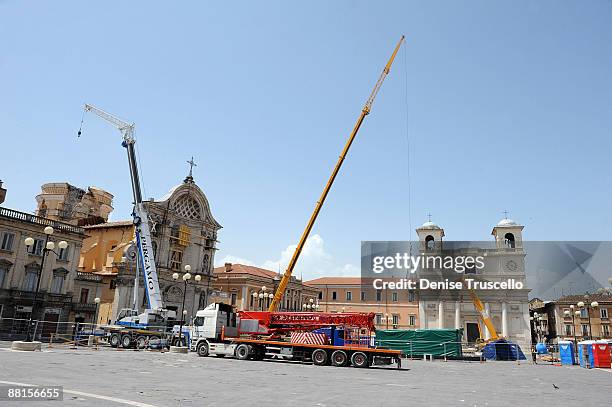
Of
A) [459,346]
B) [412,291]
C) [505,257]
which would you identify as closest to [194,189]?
[459,346]

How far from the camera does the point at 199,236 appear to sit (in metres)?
54.8

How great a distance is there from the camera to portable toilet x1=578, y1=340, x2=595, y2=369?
30.8 m

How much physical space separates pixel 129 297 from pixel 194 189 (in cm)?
1485

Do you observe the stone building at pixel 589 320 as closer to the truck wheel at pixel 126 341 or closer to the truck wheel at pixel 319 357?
the truck wheel at pixel 319 357

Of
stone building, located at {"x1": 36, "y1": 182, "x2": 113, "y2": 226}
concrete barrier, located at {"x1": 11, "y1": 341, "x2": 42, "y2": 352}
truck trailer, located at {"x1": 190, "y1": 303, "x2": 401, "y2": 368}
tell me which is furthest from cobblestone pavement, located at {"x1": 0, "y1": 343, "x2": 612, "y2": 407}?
stone building, located at {"x1": 36, "y1": 182, "x2": 113, "y2": 226}

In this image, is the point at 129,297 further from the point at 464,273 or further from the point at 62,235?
the point at 464,273

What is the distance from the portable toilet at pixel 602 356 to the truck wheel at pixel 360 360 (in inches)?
686

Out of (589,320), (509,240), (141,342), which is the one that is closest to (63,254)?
(141,342)

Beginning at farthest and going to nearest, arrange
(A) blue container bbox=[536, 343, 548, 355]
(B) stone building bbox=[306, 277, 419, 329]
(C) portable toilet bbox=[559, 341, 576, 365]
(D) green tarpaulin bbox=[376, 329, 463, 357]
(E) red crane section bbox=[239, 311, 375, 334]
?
(B) stone building bbox=[306, 277, 419, 329], (A) blue container bbox=[536, 343, 548, 355], (D) green tarpaulin bbox=[376, 329, 463, 357], (C) portable toilet bbox=[559, 341, 576, 365], (E) red crane section bbox=[239, 311, 375, 334]

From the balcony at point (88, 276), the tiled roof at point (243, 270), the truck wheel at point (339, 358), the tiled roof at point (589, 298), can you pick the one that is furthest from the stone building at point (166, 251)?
the tiled roof at point (589, 298)

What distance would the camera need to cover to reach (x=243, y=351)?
1041 inches

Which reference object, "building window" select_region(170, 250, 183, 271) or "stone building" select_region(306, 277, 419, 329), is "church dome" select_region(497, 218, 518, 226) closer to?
"stone building" select_region(306, 277, 419, 329)

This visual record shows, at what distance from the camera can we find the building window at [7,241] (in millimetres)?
37062

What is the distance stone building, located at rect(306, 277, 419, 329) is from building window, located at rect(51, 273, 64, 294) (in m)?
52.8
